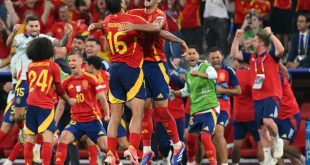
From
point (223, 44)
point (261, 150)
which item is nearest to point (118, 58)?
point (261, 150)

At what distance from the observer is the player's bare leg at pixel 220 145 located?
2161 cm

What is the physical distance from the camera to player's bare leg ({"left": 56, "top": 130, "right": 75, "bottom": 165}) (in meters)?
19.9

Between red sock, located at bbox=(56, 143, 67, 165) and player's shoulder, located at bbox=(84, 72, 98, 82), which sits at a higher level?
player's shoulder, located at bbox=(84, 72, 98, 82)

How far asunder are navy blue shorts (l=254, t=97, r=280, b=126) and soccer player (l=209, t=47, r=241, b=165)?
660mm

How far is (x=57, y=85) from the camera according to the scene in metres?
19.0

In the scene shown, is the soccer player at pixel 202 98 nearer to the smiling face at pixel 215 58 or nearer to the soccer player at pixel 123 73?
the smiling face at pixel 215 58

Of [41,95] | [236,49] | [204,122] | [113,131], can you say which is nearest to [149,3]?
[113,131]

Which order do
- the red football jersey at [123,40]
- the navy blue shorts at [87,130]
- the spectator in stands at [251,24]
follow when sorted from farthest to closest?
the spectator in stands at [251,24]
the navy blue shorts at [87,130]
the red football jersey at [123,40]

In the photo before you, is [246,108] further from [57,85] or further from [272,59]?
[57,85]

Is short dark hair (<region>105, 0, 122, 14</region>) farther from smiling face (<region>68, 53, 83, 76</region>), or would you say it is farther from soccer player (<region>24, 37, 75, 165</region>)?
smiling face (<region>68, 53, 83, 76</region>)

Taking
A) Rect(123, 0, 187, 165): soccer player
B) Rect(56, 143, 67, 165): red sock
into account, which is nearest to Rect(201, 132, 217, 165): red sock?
Rect(56, 143, 67, 165): red sock

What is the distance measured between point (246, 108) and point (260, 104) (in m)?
1.68

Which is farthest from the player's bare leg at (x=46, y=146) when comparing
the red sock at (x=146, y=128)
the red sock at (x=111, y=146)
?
the red sock at (x=111, y=146)

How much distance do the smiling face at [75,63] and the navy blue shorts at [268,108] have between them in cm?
341
